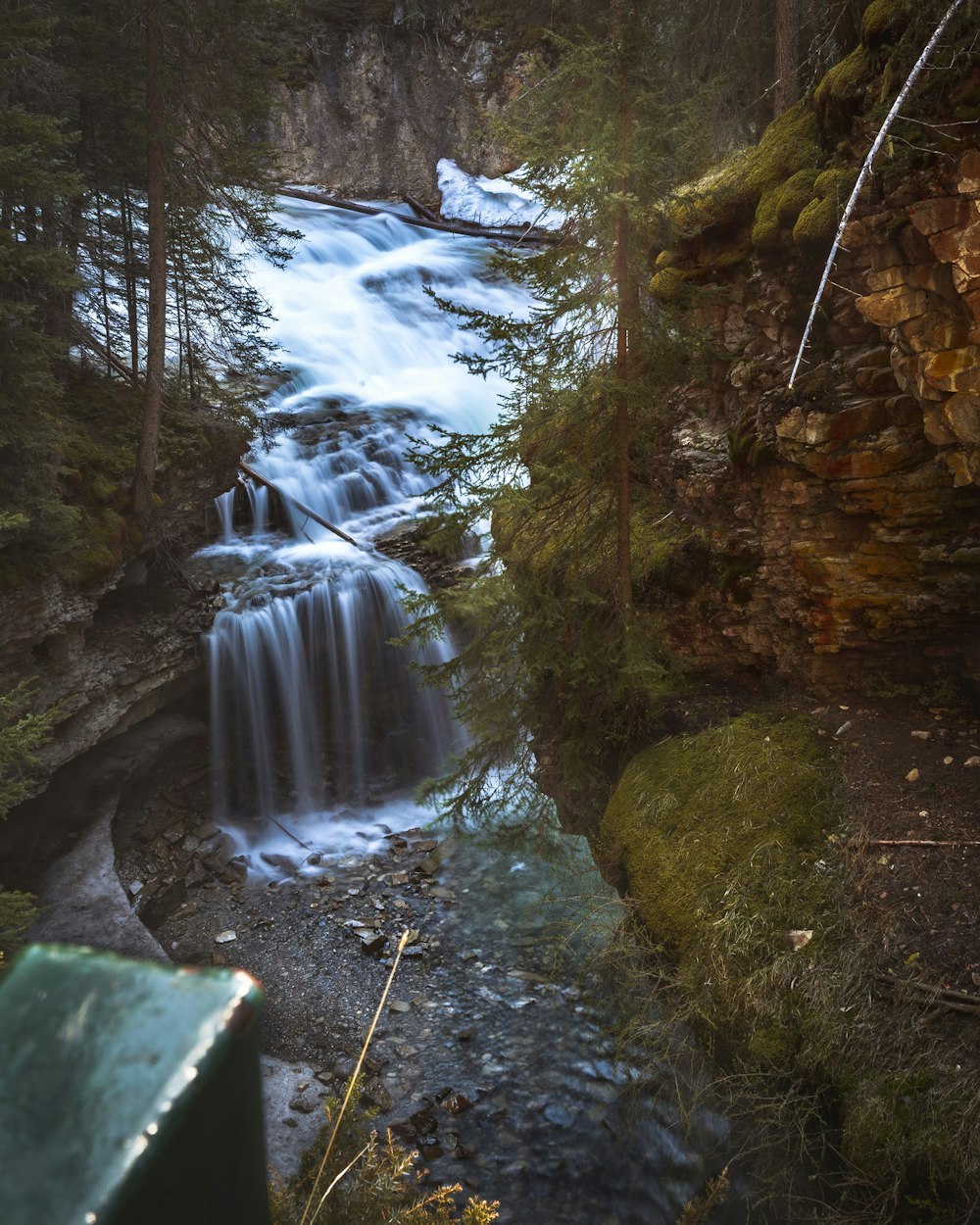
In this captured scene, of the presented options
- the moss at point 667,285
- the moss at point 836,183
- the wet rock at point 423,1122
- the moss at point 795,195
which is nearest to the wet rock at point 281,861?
the wet rock at point 423,1122

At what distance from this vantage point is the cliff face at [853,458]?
4.91 metres

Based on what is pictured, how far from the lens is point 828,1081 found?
4.18 meters

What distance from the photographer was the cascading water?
36.2 feet

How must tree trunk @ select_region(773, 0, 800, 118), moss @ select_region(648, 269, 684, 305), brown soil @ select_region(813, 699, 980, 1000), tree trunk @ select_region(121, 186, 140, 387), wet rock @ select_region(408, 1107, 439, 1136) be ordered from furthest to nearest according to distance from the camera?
tree trunk @ select_region(121, 186, 140, 387) → tree trunk @ select_region(773, 0, 800, 118) → moss @ select_region(648, 269, 684, 305) → wet rock @ select_region(408, 1107, 439, 1136) → brown soil @ select_region(813, 699, 980, 1000)

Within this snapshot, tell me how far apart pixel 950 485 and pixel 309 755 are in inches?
352

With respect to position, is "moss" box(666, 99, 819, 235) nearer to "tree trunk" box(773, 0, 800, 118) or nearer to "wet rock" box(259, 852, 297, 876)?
"tree trunk" box(773, 0, 800, 118)

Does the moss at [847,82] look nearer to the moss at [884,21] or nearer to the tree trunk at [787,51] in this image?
the moss at [884,21]

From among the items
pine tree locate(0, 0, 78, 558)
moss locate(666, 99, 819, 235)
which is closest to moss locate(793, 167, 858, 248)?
moss locate(666, 99, 819, 235)

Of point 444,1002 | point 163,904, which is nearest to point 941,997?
point 444,1002

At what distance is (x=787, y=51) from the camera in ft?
29.2

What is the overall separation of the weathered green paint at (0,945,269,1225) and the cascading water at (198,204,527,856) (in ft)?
25.3

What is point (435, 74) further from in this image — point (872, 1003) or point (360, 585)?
point (872, 1003)

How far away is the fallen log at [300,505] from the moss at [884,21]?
9.41 meters

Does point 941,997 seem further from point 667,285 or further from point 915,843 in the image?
point 667,285
